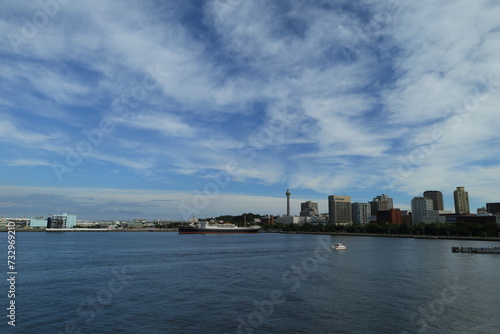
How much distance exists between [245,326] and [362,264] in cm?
4274

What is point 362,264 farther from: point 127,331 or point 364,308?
point 127,331

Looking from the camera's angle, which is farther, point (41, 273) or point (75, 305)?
point (41, 273)

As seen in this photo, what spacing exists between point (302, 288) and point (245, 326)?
15.5 meters

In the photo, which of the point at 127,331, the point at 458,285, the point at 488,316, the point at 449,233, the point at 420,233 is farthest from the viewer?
the point at 420,233

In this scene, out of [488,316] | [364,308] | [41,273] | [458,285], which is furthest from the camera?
[41,273]

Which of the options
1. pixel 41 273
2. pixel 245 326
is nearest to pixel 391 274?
pixel 245 326

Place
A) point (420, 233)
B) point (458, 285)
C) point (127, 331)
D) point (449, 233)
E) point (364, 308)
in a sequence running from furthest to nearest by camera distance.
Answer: point (420, 233) → point (449, 233) → point (458, 285) → point (364, 308) → point (127, 331)

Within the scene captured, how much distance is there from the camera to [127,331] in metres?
26.4

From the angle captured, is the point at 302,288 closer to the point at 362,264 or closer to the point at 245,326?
the point at 245,326

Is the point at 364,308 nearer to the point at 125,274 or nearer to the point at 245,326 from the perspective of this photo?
the point at 245,326

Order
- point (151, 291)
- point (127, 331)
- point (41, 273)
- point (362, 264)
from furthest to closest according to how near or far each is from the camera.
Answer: point (362, 264), point (41, 273), point (151, 291), point (127, 331)

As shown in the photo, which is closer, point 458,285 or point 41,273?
point 458,285

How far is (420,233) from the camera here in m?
186

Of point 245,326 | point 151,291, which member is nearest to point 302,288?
point 245,326
